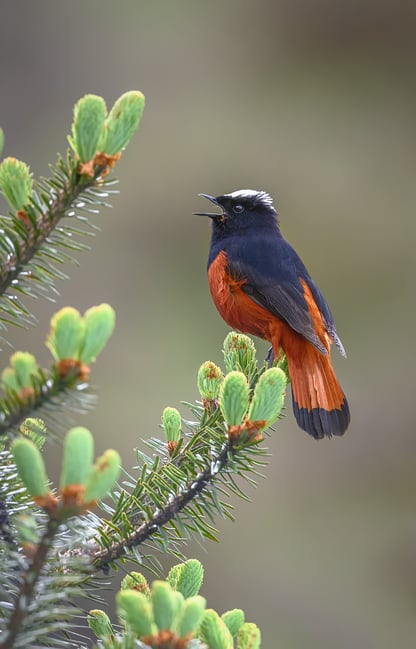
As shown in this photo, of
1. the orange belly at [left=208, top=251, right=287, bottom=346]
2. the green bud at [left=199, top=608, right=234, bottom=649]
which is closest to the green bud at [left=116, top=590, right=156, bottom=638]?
the green bud at [left=199, top=608, right=234, bottom=649]

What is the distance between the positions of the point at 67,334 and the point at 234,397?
26cm

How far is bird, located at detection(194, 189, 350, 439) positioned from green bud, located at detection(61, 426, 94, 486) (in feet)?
4.01

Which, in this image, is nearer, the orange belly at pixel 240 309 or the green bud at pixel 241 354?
the green bud at pixel 241 354

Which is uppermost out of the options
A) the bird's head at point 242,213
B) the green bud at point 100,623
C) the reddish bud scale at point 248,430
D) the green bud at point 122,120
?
the bird's head at point 242,213

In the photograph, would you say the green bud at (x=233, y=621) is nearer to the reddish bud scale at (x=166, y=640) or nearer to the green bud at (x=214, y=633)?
the green bud at (x=214, y=633)

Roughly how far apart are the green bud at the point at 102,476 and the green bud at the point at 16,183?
1.09 ft

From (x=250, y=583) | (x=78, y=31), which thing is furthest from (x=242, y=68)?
(x=250, y=583)

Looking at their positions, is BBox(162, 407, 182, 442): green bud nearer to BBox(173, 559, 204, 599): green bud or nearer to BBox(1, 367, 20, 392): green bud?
BBox(173, 559, 204, 599): green bud

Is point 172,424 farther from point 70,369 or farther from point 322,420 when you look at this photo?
point 322,420

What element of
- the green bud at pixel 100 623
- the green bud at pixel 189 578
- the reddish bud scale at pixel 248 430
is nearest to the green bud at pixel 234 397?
the reddish bud scale at pixel 248 430

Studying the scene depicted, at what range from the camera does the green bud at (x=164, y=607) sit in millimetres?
683

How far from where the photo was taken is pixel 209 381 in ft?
3.97

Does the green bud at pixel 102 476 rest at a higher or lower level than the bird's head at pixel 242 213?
lower

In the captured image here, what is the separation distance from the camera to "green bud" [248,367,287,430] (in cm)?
92
